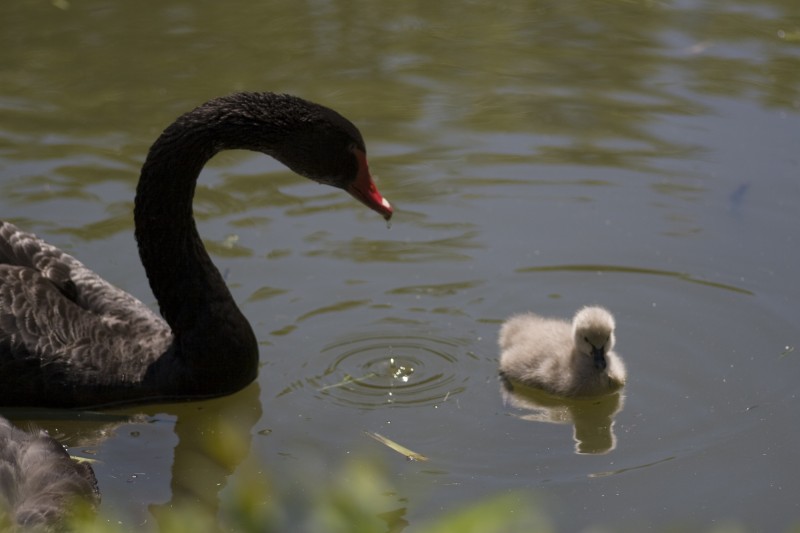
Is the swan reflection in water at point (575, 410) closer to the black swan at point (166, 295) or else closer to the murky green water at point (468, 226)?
the murky green water at point (468, 226)

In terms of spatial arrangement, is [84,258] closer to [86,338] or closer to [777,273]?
[86,338]

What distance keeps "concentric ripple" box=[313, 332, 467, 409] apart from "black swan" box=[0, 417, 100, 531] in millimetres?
1106

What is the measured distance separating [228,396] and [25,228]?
168cm

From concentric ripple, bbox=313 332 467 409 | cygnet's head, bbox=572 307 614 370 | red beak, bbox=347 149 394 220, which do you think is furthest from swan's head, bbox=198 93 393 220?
cygnet's head, bbox=572 307 614 370

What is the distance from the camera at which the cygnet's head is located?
457cm

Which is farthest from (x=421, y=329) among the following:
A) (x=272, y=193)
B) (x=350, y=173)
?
(x=272, y=193)

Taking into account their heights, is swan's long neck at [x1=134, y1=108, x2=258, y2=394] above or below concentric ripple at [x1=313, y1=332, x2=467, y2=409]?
above

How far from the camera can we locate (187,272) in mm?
4859

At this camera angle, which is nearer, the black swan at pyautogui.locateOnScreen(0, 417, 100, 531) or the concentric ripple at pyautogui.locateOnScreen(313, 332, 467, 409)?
the black swan at pyautogui.locateOnScreen(0, 417, 100, 531)

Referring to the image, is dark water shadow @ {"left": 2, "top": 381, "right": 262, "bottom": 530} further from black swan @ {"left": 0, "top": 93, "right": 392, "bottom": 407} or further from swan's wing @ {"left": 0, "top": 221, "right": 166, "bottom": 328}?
swan's wing @ {"left": 0, "top": 221, "right": 166, "bottom": 328}

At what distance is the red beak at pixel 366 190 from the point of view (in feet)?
15.6

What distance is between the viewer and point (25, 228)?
592cm

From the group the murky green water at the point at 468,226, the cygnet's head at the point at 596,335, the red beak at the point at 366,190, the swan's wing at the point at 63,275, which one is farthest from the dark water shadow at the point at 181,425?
the cygnet's head at the point at 596,335

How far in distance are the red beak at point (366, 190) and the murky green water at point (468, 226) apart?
20.6 inches
